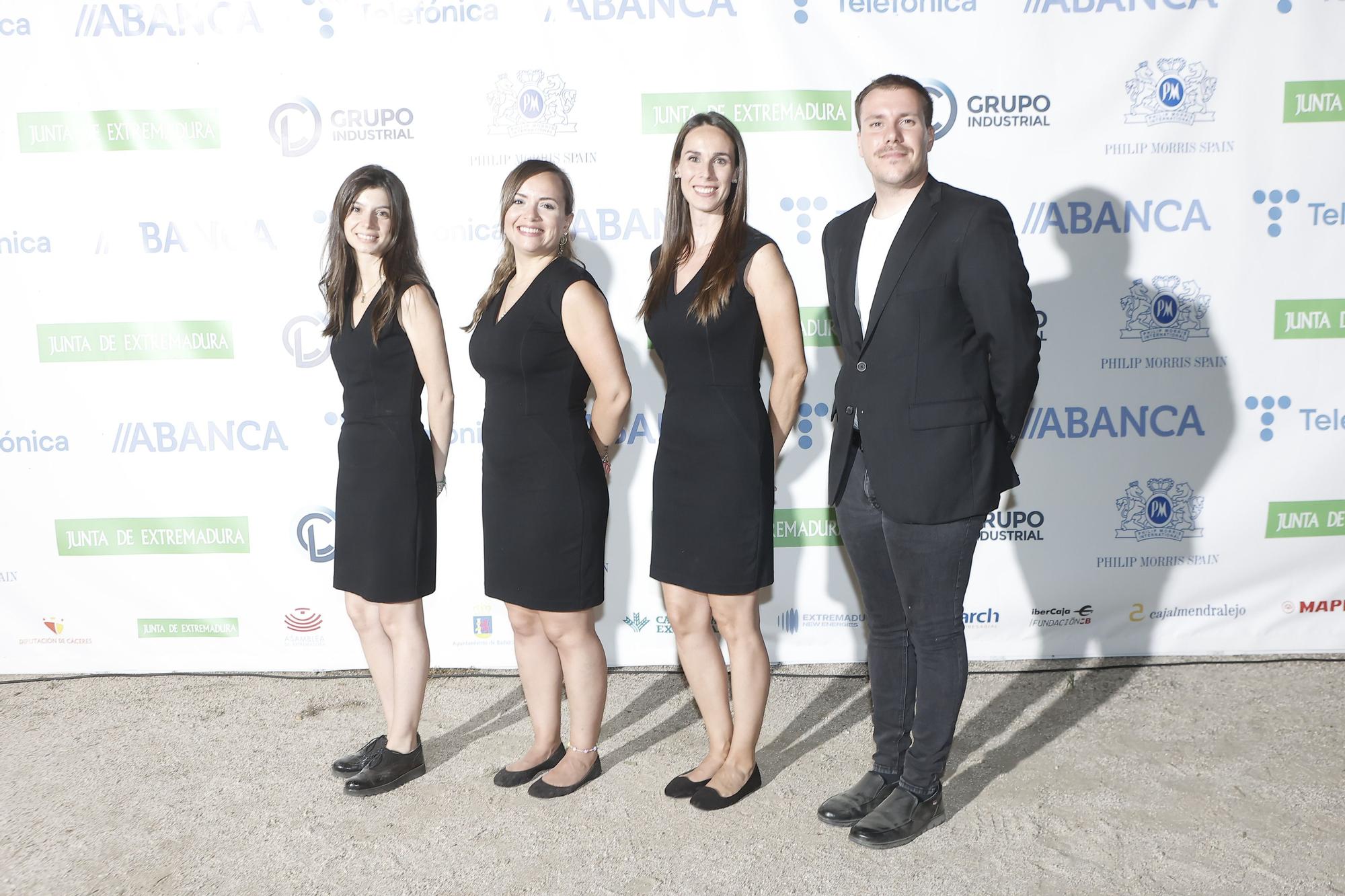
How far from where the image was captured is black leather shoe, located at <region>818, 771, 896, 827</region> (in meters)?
2.62

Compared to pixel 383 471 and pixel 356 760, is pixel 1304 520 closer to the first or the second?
pixel 383 471

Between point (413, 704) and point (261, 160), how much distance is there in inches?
83.3

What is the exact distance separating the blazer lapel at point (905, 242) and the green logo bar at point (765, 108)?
4.35 feet

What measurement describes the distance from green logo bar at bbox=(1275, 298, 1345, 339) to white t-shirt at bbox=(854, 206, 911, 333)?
2.10 metres

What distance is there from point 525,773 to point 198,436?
1966 mm

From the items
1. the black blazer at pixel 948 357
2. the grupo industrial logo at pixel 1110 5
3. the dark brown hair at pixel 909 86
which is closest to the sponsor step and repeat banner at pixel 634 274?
the grupo industrial logo at pixel 1110 5

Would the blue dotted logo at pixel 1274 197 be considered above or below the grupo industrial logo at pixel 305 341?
above

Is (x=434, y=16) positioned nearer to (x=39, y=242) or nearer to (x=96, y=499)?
(x=39, y=242)

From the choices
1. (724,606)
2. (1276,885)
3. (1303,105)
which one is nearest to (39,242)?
(724,606)

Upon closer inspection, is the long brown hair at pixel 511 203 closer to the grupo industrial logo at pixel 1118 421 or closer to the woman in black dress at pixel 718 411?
the woman in black dress at pixel 718 411

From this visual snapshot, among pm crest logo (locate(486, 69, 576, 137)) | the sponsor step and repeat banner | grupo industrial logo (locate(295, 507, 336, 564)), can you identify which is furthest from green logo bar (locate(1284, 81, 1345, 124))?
grupo industrial logo (locate(295, 507, 336, 564))

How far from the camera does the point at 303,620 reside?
3.93m

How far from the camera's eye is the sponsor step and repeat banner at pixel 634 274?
141 inches

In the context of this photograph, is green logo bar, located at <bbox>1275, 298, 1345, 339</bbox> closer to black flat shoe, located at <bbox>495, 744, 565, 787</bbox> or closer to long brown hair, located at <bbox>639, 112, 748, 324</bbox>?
long brown hair, located at <bbox>639, 112, 748, 324</bbox>
